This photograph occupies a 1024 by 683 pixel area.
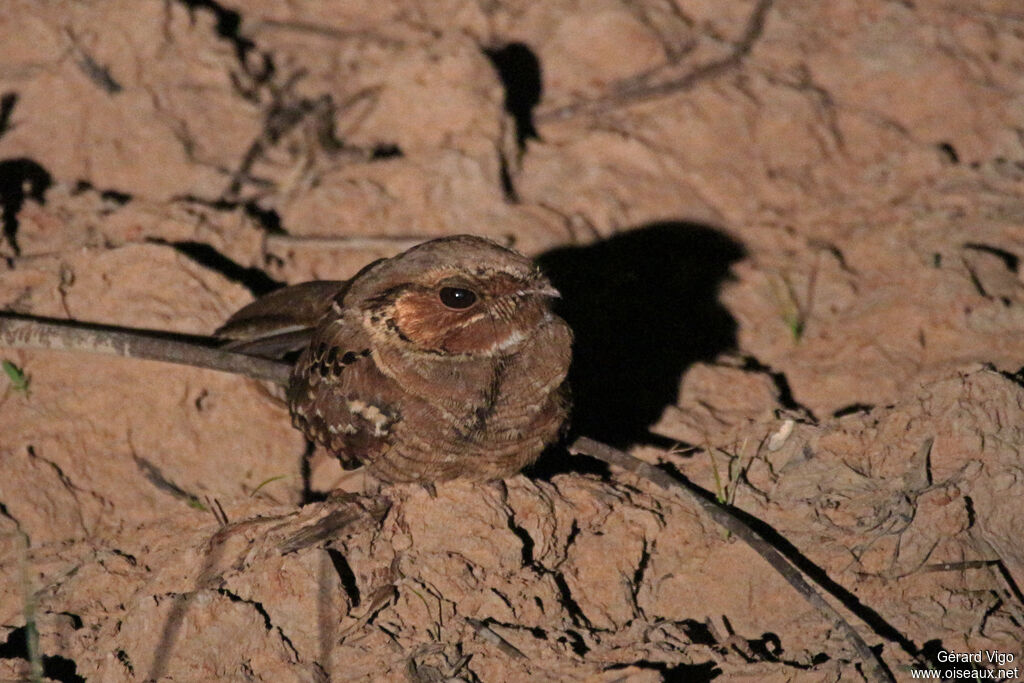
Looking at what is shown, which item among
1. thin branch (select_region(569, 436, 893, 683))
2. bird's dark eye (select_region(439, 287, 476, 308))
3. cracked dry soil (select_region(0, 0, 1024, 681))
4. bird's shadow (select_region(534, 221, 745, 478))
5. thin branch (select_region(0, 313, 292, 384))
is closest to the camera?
thin branch (select_region(569, 436, 893, 683))

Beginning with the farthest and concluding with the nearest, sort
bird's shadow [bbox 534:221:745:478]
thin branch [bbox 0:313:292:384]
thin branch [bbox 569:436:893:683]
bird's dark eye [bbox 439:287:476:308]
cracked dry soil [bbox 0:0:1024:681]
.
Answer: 1. bird's shadow [bbox 534:221:745:478]
2. thin branch [bbox 0:313:292:384]
3. bird's dark eye [bbox 439:287:476:308]
4. cracked dry soil [bbox 0:0:1024:681]
5. thin branch [bbox 569:436:893:683]

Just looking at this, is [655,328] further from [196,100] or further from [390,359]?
[196,100]

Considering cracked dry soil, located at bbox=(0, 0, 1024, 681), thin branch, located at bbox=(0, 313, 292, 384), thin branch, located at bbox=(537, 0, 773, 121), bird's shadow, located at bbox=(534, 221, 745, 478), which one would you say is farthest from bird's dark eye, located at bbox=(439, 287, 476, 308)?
thin branch, located at bbox=(537, 0, 773, 121)

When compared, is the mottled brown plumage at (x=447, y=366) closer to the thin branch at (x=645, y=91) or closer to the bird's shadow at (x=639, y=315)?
the bird's shadow at (x=639, y=315)

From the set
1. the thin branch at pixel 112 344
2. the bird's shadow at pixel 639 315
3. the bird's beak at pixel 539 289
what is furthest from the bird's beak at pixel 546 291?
the thin branch at pixel 112 344

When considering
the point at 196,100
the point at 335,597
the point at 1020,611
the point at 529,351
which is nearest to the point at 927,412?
the point at 1020,611

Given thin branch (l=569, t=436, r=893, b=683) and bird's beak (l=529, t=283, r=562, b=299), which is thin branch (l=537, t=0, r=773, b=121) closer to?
bird's beak (l=529, t=283, r=562, b=299)

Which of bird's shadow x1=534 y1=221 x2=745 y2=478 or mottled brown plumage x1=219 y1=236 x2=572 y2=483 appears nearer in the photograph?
mottled brown plumage x1=219 y1=236 x2=572 y2=483
